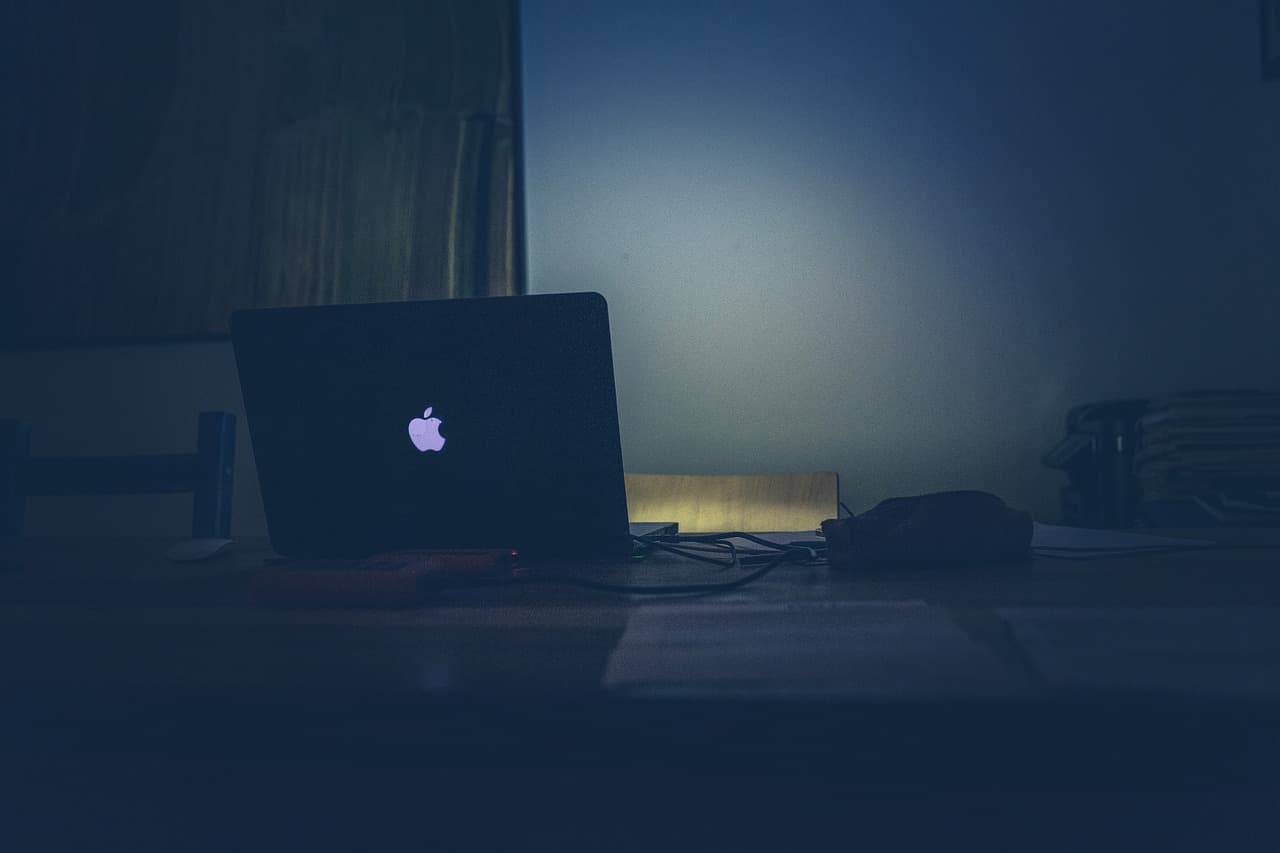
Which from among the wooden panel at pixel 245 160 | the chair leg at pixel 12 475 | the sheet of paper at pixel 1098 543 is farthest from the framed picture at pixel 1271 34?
the chair leg at pixel 12 475

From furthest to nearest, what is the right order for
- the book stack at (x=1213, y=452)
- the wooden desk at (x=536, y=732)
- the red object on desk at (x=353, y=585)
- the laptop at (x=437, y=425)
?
1. the book stack at (x=1213, y=452)
2. the laptop at (x=437, y=425)
3. the red object on desk at (x=353, y=585)
4. the wooden desk at (x=536, y=732)

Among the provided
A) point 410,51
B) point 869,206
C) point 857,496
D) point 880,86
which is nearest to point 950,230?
point 869,206

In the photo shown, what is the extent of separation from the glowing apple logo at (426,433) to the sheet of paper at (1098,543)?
54 centimetres

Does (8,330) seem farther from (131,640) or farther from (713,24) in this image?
(131,640)

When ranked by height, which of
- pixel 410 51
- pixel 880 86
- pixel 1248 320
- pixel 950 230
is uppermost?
pixel 410 51

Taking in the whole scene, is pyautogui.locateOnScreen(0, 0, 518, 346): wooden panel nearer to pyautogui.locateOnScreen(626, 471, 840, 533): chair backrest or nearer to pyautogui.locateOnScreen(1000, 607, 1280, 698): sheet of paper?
pyautogui.locateOnScreen(626, 471, 840, 533): chair backrest

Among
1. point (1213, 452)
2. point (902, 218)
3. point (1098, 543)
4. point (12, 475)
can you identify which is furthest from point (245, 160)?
point (1213, 452)

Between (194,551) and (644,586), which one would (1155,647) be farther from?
(194,551)

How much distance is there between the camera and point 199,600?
57 centimetres

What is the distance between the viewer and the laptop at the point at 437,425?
65 cm

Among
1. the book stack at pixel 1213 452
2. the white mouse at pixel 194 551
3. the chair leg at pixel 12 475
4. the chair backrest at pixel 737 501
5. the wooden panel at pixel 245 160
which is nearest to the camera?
the white mouse at pixel 194 551

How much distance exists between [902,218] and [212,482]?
155 cm

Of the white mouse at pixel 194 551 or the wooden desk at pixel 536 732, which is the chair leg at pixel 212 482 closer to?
the white mouse at pixel 194 551

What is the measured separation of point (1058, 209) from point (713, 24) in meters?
0.92
